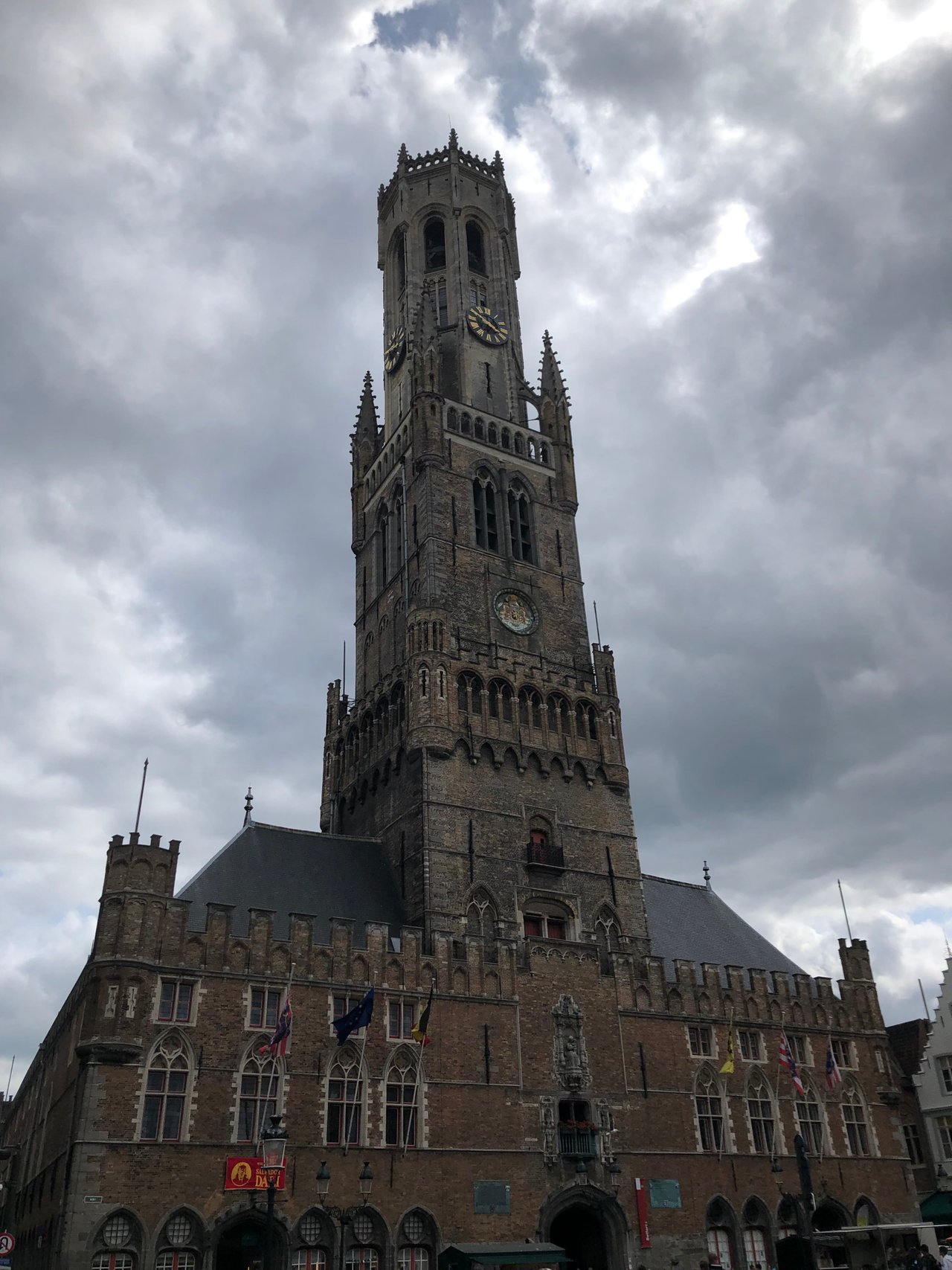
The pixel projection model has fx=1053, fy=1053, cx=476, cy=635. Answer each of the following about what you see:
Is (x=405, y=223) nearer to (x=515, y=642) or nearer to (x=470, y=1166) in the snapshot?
(x=515, y=642)

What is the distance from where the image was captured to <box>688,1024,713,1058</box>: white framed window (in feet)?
146

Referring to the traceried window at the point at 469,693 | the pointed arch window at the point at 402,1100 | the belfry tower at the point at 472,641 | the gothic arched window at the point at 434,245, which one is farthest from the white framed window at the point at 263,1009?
the gothic arched window at the point at 434,245

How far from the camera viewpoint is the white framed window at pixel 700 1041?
44469 mm

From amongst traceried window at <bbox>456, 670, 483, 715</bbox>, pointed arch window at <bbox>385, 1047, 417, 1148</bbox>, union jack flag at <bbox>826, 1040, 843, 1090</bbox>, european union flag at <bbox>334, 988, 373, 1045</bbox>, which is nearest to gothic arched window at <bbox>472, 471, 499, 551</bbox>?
traceried window at <bbox>456, 670, 483, 715</bbox>

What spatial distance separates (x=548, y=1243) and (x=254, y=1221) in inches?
418

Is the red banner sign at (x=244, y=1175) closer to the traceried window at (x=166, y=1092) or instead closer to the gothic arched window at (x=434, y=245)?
the traceried window at (x=166, y=1092)

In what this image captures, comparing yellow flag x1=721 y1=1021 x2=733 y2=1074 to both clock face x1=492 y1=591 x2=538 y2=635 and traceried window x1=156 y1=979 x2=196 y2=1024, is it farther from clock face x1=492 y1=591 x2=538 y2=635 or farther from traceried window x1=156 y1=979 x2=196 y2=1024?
traceried window x1=156 y1=979 x2=196 y2=1024

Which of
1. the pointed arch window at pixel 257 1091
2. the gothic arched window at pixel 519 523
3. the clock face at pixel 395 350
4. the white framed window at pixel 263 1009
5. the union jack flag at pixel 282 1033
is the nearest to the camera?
the union jack flag at pixel 282 1033

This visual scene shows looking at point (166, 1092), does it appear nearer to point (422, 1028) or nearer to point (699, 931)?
point (422, 1028)

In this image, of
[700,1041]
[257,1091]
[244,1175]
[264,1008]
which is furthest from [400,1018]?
[700,1041]

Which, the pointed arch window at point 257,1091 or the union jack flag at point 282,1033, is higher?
the union jack flag at point 282,1033

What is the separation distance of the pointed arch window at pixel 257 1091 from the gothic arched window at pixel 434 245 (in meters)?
49.4

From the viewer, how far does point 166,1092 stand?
3384cm

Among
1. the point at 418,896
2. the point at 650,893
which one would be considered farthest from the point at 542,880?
the point at 650,893
